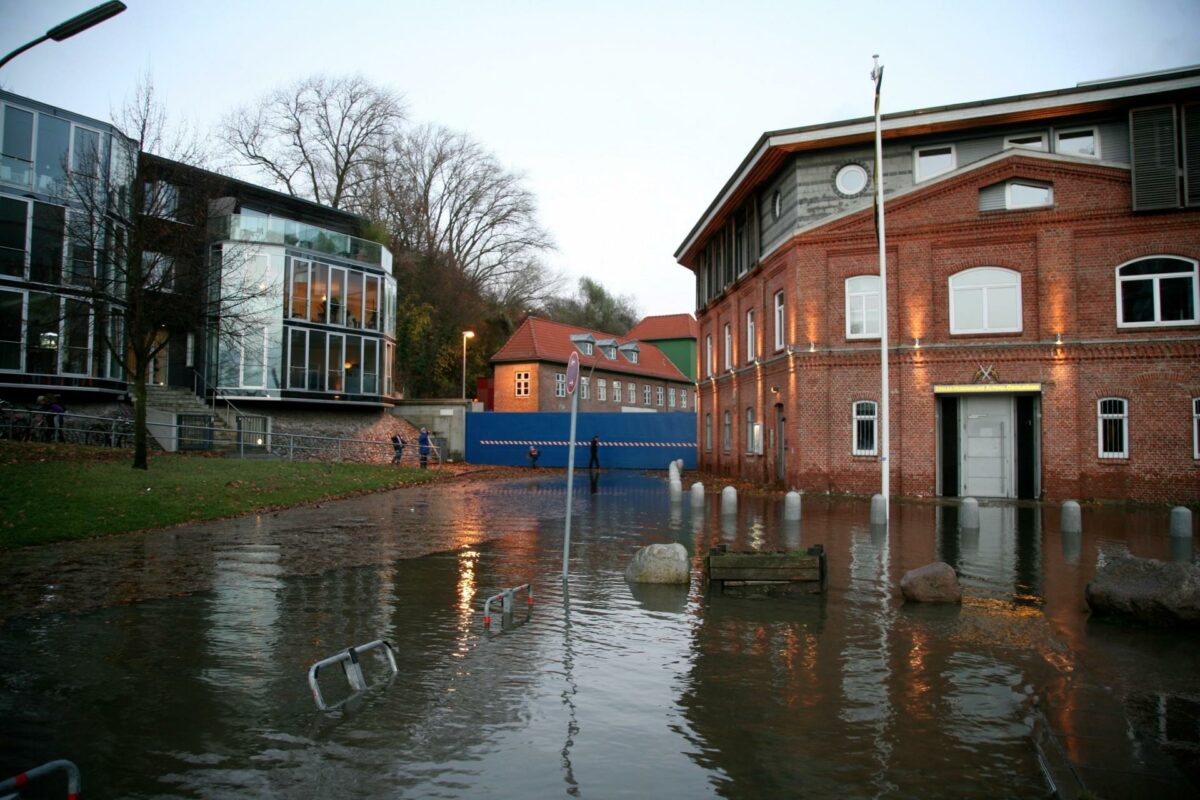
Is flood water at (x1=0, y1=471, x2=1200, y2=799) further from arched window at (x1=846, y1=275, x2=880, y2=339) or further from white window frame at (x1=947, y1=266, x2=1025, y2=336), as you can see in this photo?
arched window at (x1=846, y1=275, x2=880, y2=339)

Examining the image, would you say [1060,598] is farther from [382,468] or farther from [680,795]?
[382,468]

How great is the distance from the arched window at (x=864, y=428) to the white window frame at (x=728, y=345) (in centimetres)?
1033

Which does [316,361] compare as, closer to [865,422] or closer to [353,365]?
[353,365]

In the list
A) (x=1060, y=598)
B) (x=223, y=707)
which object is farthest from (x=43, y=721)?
(x=1060, y=598)

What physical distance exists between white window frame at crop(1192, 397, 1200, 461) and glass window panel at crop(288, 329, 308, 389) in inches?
1275

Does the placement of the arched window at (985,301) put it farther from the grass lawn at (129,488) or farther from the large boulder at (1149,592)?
the grass lawn at (129,488)

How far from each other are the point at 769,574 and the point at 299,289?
33.3m

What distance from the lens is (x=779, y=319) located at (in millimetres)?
29188

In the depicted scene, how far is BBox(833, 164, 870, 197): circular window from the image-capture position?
88.4ft

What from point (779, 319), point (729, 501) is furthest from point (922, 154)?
point (729, 501)

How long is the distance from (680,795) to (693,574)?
7118 mm

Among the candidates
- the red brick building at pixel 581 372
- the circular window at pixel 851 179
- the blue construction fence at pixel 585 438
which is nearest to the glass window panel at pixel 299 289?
the blue construction fence at pixel 585 438

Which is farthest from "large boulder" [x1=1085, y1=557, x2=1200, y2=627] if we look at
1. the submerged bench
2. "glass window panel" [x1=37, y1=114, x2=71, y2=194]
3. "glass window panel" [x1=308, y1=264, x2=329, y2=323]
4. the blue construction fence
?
the blue construction fence

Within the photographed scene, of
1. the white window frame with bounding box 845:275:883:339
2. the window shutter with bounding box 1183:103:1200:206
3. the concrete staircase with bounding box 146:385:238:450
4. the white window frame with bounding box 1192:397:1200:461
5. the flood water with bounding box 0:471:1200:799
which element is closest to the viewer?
the flood water with bounding box 0:471:1200:799
